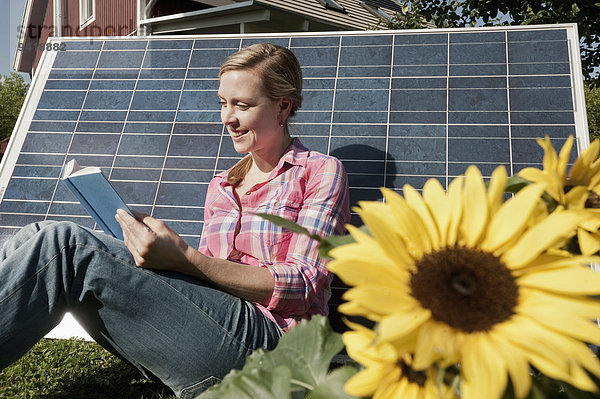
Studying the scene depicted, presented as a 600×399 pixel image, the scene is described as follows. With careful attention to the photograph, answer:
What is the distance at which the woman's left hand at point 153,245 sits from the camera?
6.59ft

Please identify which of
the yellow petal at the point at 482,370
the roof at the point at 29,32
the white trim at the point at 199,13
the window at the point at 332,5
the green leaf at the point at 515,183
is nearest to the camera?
the yellow petal at the point at 482,370

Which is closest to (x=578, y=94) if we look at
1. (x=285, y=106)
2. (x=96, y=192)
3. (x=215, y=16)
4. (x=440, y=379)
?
(x=285, y=106)

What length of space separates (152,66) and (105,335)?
7.81ft

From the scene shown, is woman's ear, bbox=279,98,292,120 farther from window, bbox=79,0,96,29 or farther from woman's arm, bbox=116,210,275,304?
window, bbox=79,0,96,29

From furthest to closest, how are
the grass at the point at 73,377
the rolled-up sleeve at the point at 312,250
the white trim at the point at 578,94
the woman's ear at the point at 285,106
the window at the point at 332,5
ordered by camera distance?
1. the window at the point at 332,5
2. the white trim at the point at 578,94
3. the woman's ear at the point at 285,106
4. the grass at the point at 73,377
5. the rolled-up sleeve at the point at 312,250

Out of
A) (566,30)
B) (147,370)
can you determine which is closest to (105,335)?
(147,370)

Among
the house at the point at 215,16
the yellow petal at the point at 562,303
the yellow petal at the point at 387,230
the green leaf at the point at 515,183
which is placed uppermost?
the house at the point at 215,16

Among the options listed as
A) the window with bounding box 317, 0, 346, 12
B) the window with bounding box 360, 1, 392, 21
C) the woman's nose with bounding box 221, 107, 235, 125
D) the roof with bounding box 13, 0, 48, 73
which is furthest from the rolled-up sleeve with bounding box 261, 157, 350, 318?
the roof with bounding box 13, 0, 48, 73

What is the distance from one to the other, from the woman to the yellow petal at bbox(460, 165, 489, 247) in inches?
65.3

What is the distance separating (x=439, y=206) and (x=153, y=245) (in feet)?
5.43

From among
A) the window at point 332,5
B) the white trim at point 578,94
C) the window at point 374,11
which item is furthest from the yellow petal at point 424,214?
the window at point 374,11

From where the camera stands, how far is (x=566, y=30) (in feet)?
11.9

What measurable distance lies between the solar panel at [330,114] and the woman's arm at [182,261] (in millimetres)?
1087

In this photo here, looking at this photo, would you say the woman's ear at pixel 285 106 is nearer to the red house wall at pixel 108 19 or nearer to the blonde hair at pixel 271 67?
the blonde hair at pixel 271 67
